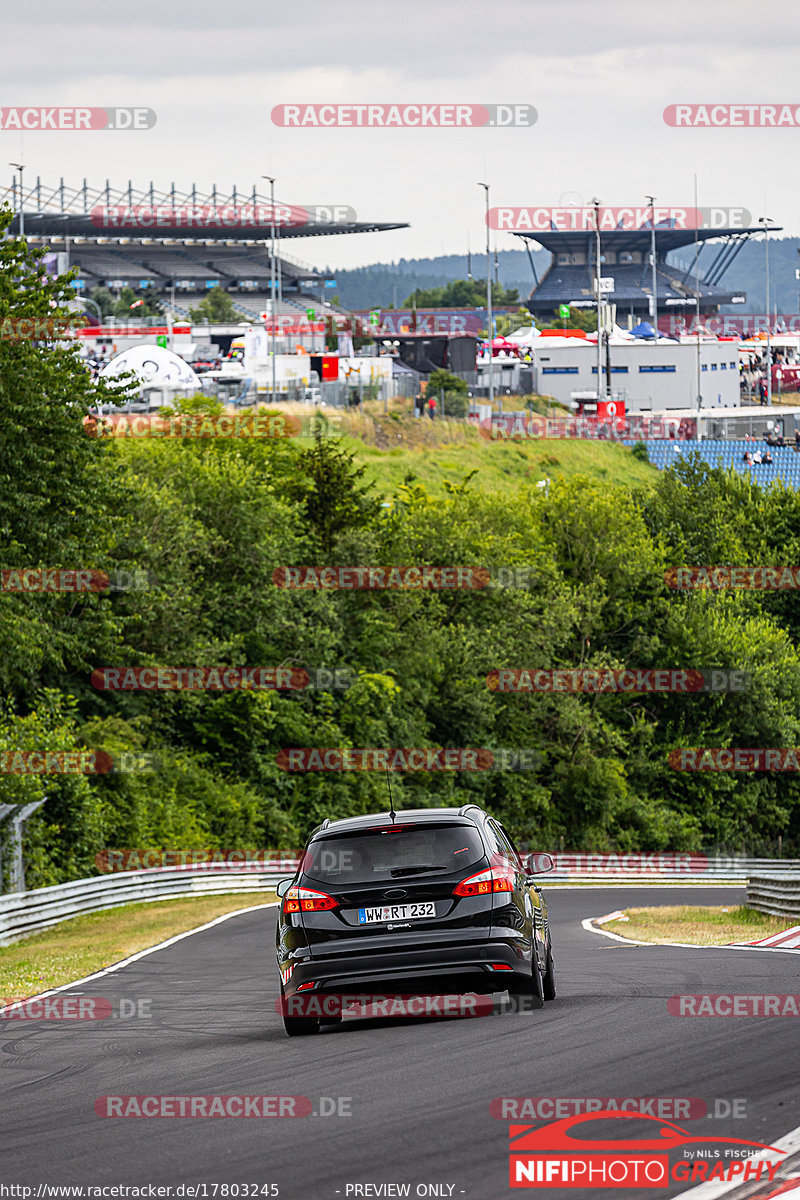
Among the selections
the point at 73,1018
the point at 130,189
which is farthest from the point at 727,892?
the point at 130,189

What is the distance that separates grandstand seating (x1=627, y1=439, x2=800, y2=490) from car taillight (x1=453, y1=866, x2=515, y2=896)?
73.0 m

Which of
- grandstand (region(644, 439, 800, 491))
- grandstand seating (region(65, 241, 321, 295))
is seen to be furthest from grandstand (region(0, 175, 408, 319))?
grandstand (region(644, 439, 800, 491))

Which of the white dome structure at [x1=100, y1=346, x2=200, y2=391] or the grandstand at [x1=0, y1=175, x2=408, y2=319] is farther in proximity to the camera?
the grandstand at [x1=0, y1=175, x2=408, y2=319]

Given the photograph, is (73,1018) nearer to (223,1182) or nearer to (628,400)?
(223,1182)

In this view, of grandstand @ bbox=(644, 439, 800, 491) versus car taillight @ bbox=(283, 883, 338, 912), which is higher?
grandstand @ bbox=(644, 439, 800, 491)

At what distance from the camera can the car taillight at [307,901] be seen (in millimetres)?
9852

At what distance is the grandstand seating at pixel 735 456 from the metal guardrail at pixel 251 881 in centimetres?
4137

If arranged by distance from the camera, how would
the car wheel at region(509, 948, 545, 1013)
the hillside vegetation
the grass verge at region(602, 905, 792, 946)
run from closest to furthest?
the car wheel at region(509, 948, 545, 1013), the grass verge at region(602, 905, 792, 946), the hillside vegetation

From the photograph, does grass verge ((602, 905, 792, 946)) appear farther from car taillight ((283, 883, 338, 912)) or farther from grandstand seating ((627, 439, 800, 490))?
grandstand seating ((627, 439, 800, 490))

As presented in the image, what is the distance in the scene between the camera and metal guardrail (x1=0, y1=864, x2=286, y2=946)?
74.6ft

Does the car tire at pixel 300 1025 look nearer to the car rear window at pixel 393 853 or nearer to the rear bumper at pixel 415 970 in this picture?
the rear bumper at pixel 415 970

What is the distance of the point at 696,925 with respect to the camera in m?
22.0

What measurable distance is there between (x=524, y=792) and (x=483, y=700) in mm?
3180

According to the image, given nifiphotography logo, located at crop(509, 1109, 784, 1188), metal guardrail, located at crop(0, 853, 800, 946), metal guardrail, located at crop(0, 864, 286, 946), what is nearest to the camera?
nifiphotography logo, located at crop(509, 1109, 784, 1188)
